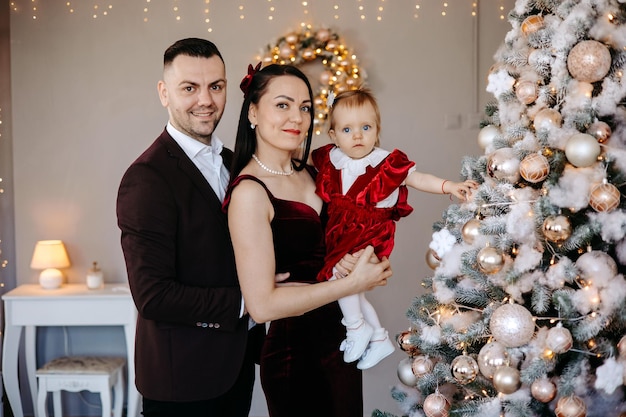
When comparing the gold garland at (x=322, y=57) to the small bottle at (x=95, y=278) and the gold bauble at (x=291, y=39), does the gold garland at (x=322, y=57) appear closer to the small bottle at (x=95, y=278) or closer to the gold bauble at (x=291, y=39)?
the gold bauble at (x=291, y=39)

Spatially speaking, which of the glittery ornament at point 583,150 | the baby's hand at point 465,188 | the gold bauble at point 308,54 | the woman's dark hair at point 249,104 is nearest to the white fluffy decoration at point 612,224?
the glittery ornament at point 583,150

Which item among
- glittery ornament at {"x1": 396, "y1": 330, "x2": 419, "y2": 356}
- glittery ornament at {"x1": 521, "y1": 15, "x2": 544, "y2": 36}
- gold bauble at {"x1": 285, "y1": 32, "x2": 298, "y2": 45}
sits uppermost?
gold bauble at {"x1": 285, "y1": 32, "x2": 298, "y2": 45}

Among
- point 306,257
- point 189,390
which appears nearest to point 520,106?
point 306,257

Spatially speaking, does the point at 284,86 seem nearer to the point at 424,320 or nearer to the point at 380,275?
the point at 380,275

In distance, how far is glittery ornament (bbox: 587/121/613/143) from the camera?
147 cm

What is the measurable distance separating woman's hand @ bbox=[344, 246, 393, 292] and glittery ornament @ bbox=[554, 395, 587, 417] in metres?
0.73

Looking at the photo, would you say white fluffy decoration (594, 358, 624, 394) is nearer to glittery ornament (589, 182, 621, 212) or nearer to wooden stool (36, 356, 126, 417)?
glittery ornament (589, 182, 621, 212)

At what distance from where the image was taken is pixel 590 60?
58.0 inches

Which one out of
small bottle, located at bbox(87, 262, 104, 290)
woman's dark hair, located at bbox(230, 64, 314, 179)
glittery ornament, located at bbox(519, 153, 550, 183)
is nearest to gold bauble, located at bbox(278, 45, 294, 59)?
small bottle, located at bbox(87, 262, 104, 290)

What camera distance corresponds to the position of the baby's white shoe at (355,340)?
2096 mm

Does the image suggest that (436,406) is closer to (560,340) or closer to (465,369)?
(465,369)

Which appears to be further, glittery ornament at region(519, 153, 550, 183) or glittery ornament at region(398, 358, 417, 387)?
glittery ornament at region(398, 358, 417, 387)

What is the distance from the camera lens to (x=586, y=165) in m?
1.45

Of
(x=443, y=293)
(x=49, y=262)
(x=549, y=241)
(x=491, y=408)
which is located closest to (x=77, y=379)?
(x=49, y=262)
